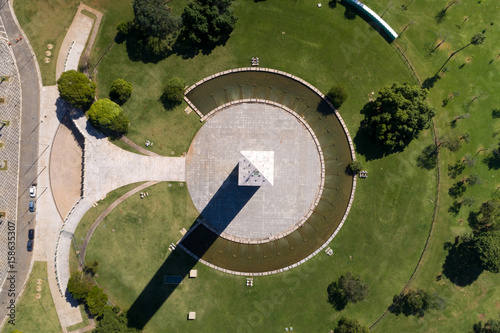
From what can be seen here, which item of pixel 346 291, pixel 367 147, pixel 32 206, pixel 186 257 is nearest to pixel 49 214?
pixel 32 206

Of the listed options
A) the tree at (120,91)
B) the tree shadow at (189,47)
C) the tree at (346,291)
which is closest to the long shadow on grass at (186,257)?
the tree at (346,291)

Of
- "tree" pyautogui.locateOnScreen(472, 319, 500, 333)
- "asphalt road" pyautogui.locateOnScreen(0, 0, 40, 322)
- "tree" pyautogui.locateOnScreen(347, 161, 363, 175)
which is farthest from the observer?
"asphalt road" pyautogui.locateOnScreen(0, 0, 40, 322)

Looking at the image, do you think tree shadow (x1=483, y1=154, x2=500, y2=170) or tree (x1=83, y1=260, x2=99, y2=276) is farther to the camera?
tree shadow (x1=483, y1=154, x2=500, y2=170)

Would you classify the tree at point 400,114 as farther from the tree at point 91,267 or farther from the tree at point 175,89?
the tree at point 91,267

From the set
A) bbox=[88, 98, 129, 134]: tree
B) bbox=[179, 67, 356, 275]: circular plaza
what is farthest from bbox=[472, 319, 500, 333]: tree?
bbox=[88, 98, 129, 134]: tree

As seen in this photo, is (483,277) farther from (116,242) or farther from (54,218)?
(54,218)

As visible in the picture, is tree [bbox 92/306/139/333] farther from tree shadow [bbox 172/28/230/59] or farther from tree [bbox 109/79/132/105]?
tree shadow [bbox 172/28/230/59]

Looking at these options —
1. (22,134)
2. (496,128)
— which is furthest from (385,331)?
(22,134)
